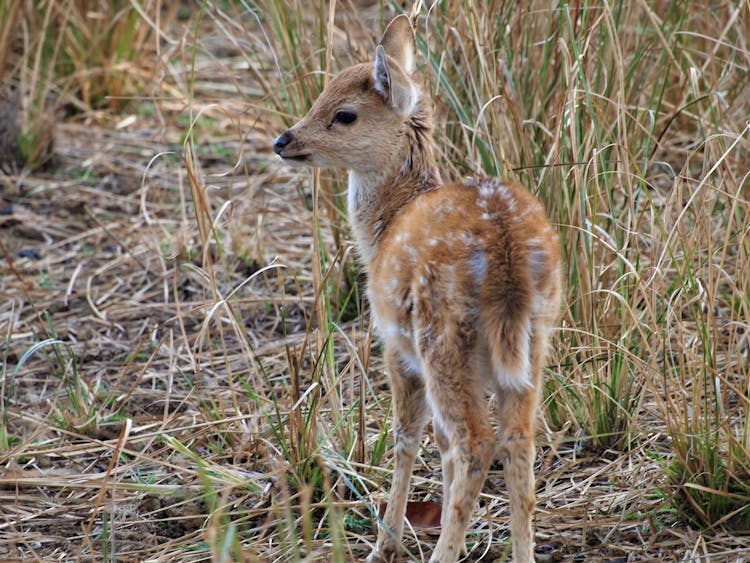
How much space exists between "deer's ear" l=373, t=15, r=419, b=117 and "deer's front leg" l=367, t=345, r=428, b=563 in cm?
98

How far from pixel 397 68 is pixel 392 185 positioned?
16.9 inches

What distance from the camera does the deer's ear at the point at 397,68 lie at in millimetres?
4047

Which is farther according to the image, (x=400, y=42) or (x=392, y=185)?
(x=400, y=42)

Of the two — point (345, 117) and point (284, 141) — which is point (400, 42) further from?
point (284, 141)

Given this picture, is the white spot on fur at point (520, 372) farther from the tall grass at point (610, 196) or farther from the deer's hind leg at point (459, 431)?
the tall grass at point (610, 196)

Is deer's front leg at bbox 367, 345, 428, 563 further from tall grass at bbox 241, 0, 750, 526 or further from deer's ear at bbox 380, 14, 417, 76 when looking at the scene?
deer's ear at bbox 380, 14, 417, 76

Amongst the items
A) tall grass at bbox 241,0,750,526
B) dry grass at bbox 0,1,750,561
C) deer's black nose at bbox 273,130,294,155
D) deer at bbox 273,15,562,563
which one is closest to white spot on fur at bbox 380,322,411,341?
deer at bbox 273,15,562,563

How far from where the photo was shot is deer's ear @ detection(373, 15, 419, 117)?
4047 mm

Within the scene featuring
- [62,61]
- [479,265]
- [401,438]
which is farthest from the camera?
[62,61]

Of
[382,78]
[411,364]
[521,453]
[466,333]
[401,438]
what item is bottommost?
[401,438]

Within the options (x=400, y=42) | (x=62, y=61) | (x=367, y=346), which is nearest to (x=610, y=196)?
(x=400, y=42)

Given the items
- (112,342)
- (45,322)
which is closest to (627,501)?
(112,342)

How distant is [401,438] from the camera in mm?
3676

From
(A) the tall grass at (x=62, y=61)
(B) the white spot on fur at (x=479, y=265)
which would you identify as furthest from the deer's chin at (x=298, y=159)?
(A) the tall grass at (x=62, y=61)
